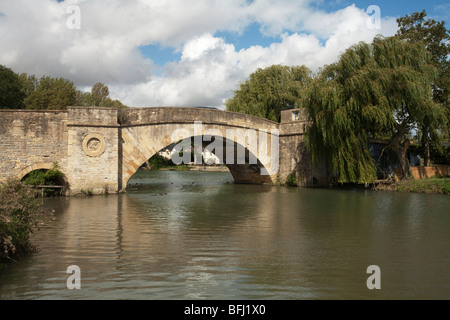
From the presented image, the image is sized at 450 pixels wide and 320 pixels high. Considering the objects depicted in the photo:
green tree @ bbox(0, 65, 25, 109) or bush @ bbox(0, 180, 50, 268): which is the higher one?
green tree @ bbox(0, 65, 25, 109)

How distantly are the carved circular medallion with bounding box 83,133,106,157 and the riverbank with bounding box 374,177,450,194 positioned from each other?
12.5m

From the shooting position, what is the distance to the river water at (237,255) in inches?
173

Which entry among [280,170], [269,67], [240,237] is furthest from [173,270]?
[269,67]

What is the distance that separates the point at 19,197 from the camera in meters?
5.46

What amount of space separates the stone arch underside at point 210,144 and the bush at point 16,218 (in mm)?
9630

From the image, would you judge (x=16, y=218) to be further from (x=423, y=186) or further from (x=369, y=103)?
(x=423, y=186)

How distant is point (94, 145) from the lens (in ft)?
48.8

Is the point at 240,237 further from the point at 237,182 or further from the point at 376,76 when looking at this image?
the point at 237,182

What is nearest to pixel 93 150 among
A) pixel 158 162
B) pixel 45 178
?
pixel 45 178

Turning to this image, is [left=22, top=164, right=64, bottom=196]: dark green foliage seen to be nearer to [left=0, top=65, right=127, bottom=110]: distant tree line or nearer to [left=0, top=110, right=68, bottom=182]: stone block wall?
[left=0, top=110, right=68, bottom=182]: stone block wall

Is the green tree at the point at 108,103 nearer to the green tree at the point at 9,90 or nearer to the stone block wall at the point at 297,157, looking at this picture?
the green tree at the point at 9,90

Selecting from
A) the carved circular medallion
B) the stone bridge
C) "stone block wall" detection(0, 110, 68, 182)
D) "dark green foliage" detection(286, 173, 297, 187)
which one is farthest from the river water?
"dark green foliage" detection(286, 173, 297, 187)

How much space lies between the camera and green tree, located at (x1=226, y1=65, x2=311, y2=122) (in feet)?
88.3
